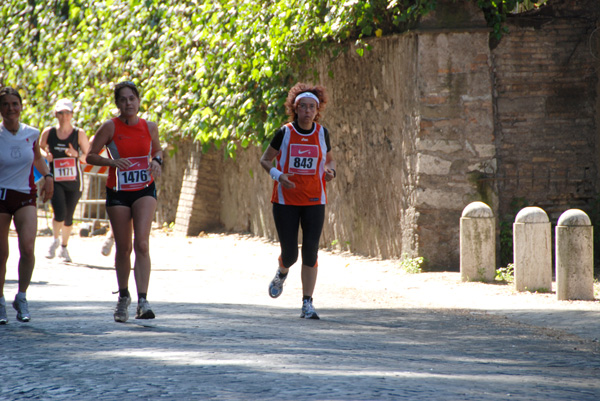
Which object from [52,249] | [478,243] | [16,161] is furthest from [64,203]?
[478,243]

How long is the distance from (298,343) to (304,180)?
173 centimetres

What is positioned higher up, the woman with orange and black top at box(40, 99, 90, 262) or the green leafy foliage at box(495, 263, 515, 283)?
the woman with orange and black top at box(40, 99, 90, 262)

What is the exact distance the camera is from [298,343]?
5789 millimetres

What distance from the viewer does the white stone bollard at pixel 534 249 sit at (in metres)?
8.77

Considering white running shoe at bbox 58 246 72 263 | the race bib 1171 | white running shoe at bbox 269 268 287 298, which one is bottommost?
white running shoe at bbox 269 268 287 298

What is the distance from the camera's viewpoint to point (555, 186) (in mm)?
10781

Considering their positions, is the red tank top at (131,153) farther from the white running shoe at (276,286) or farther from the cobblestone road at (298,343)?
the white running shoe at (276,286)

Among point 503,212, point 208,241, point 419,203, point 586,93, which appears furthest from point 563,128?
point 208,241

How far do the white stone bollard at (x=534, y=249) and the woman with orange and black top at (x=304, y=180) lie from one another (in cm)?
247

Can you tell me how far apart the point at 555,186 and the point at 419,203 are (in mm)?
1680

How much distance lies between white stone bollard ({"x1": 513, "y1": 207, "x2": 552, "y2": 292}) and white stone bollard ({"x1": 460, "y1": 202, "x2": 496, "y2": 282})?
693mm

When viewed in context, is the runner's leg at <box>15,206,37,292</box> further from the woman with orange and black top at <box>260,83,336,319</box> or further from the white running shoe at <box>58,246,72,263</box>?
the white running shoe at <box>58,246,72,263</box>

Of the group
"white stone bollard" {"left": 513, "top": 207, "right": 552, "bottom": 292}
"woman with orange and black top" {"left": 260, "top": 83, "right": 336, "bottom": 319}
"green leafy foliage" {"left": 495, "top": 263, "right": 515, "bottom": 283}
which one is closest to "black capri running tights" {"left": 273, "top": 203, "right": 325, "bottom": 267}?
"woman with orange and black top" {"left": 260, "top": 83, "right": 336, "bottom": 319}

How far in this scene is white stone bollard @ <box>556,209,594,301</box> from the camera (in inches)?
322
